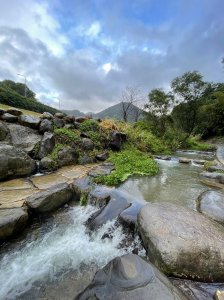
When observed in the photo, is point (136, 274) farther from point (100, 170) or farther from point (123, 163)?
point (123, 163)

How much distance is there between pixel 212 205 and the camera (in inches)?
171

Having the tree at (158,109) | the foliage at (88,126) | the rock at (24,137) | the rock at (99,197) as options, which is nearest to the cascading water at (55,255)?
the rock at (99,197)

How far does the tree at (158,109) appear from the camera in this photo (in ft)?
70.7

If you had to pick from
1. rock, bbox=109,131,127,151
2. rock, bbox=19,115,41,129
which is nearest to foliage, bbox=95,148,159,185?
rock, bbox=109,131,127,151

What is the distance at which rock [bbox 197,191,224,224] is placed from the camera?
3951 millimetres

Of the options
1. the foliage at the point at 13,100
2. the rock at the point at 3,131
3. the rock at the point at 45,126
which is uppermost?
the foliage at the point at 13,100

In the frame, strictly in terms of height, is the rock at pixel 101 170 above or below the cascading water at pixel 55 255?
above

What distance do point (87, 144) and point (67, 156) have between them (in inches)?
53.9

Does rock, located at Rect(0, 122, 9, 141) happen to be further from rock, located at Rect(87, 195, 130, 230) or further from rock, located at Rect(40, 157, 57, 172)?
rock, located at Rect(87, 195, 130, 230)

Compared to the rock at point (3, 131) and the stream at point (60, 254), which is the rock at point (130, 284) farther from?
the rock at point (3, 131)

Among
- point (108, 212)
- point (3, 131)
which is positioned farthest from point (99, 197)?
point (3, 131)

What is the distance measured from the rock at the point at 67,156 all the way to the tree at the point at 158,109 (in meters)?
15.0

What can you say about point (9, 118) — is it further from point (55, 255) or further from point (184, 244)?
point (184, 244)

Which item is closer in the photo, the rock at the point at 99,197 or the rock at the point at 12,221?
the rock at the point at 12,221
